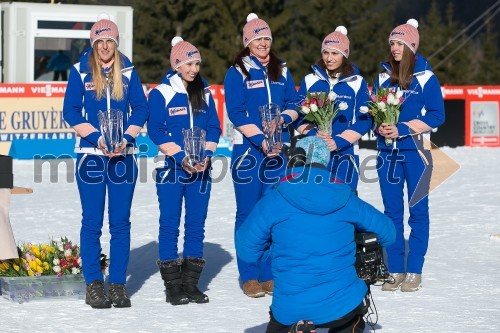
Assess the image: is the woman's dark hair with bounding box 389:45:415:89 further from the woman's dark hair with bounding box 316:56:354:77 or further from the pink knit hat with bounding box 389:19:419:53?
the woman's dark hair with bounding box 316:56:354:77

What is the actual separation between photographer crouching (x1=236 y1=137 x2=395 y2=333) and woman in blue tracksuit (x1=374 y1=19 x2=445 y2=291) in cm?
322

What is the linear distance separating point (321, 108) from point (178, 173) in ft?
4.11

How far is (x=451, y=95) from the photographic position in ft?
76.7

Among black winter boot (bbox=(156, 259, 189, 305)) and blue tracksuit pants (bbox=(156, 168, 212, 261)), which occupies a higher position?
blue tracksuit pants (bbox=(156, 168, 212, 261))

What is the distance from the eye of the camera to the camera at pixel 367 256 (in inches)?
227

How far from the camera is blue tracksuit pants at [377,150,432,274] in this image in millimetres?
8883

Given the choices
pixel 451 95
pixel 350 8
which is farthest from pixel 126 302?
pixel 350 8

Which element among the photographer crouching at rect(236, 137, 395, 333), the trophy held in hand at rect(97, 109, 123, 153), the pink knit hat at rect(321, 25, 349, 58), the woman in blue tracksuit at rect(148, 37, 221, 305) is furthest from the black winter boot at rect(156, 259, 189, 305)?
the photographer crouching at rect(236, 137, 395, 333)

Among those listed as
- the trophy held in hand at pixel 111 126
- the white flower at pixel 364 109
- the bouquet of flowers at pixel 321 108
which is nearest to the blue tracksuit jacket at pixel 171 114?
the trophy held in hand at pixel 111 126

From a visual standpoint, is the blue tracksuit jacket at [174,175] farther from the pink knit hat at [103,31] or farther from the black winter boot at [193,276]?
the pink knit hat at [103,31]

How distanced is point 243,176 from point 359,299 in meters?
3.13

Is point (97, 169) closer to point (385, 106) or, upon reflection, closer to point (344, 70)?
point (344, 70)

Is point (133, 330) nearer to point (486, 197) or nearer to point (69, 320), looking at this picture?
point (69, 320)

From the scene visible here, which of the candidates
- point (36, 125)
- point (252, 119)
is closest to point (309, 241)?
point (252, 119)
